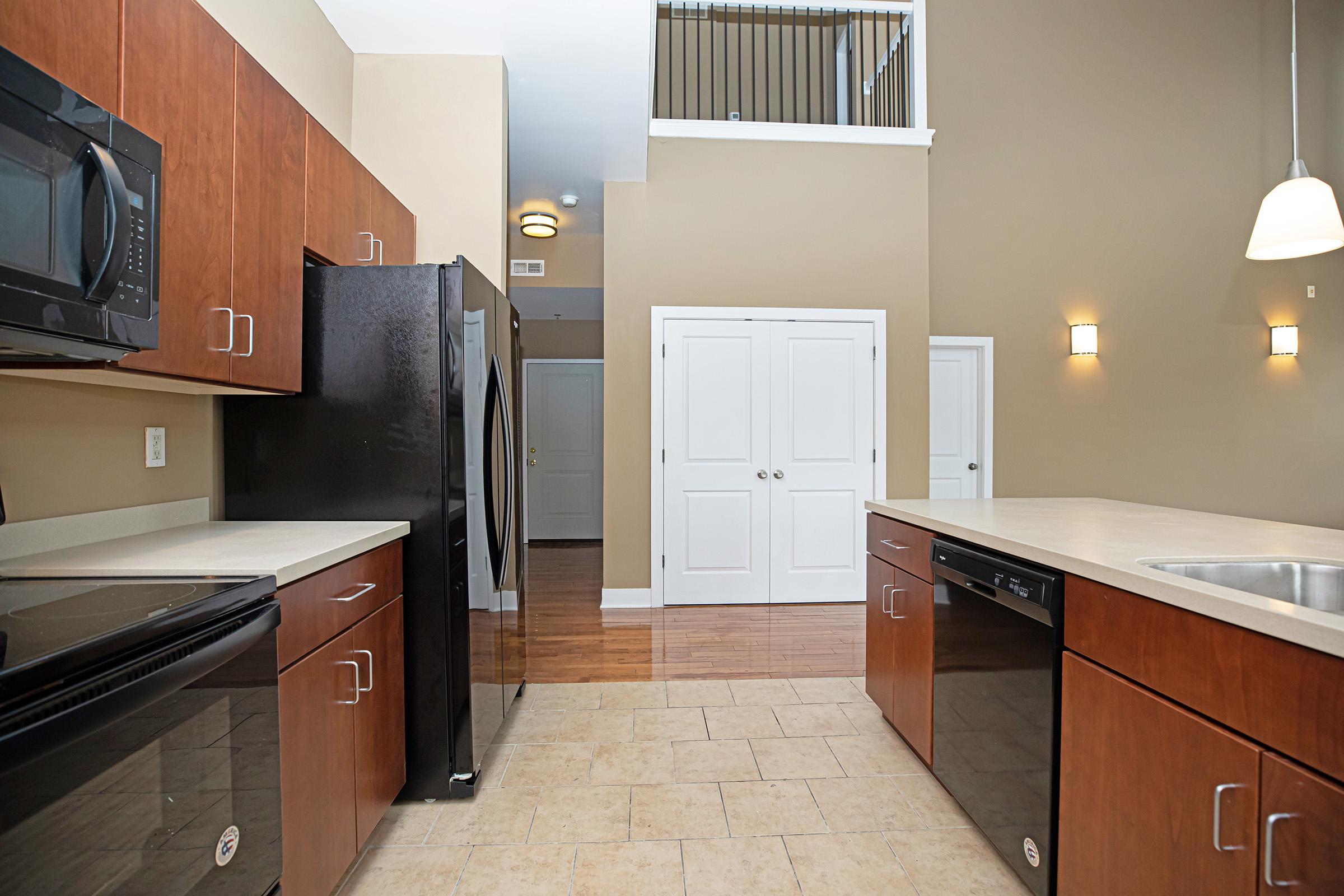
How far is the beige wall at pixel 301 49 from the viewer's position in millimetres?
2230

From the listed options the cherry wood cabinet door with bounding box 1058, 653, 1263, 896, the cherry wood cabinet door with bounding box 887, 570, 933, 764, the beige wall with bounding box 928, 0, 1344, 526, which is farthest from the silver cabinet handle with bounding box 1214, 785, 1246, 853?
the beige wall with bounding box 928, 0, 1344, 526

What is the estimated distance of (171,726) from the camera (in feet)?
3.11

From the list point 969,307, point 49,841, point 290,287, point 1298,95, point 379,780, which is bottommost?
point 379,780

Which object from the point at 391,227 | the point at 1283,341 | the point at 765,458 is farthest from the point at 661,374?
the point at 1283,341

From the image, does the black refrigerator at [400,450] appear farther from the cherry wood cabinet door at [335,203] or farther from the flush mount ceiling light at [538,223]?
the flush mount ceiling light at [538,223]

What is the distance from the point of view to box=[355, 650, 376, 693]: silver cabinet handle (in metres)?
1.67

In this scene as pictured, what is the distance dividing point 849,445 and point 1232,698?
3469 mm

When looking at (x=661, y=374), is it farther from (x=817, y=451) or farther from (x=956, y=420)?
(x=956, y=420)

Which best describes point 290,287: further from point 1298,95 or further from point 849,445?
point 1298,95

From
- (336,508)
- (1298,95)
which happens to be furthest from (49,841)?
(1298,95)

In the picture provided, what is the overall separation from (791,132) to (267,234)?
351cm

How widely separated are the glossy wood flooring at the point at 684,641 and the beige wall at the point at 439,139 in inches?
74.9

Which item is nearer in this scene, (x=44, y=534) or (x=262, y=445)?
(x=44, y=534)

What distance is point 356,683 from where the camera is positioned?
162cm
